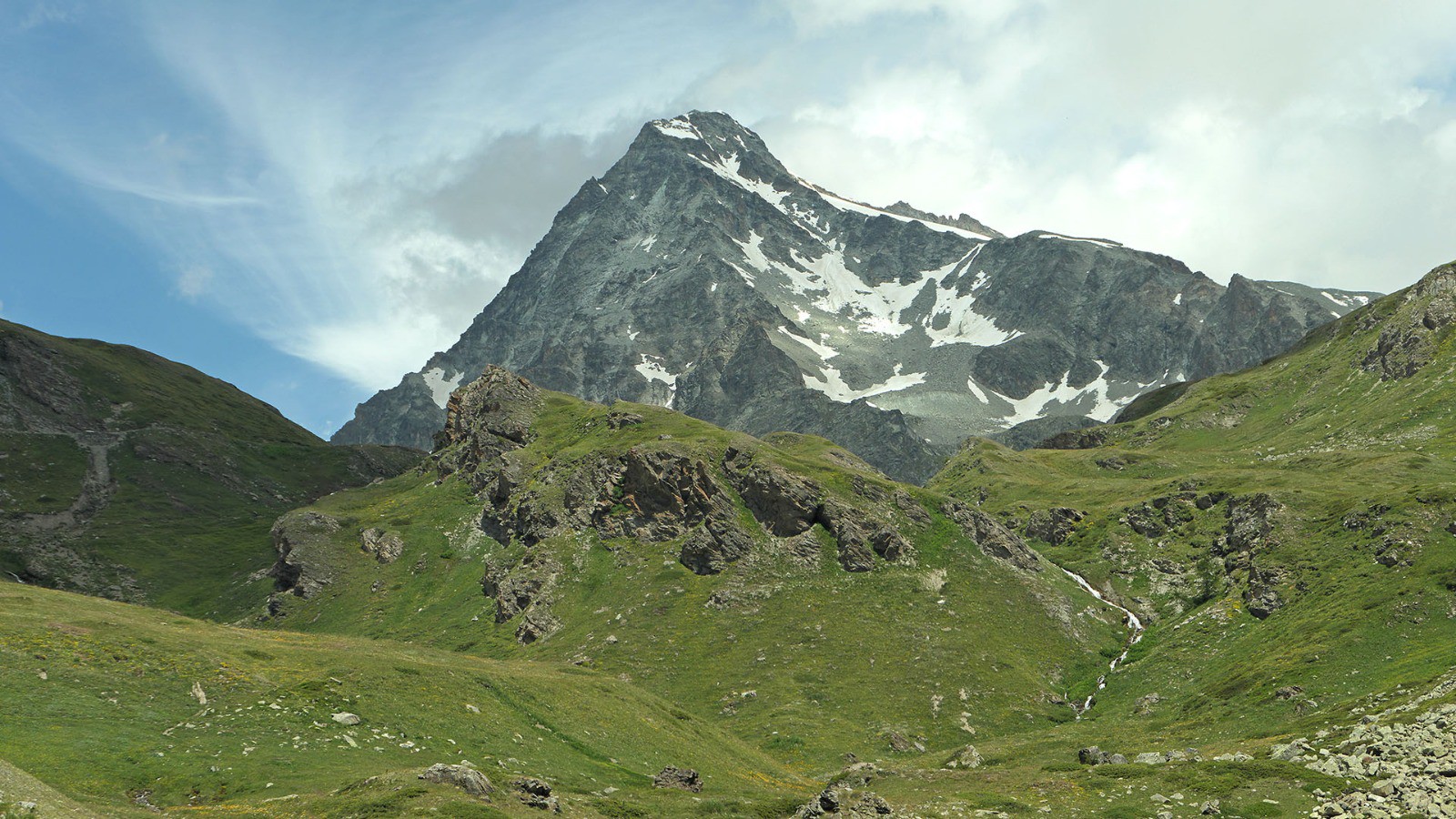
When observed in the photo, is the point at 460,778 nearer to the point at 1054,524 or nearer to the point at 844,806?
the point at 844,806

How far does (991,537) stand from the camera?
13450 cm

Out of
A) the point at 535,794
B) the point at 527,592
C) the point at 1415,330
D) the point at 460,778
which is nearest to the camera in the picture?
the point at 460,778

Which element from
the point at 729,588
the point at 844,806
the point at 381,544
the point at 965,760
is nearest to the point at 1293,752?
the point at 965,760

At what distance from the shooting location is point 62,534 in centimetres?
18825

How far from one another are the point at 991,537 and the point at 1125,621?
20263 mm

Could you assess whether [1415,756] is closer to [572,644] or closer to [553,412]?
[572,644]

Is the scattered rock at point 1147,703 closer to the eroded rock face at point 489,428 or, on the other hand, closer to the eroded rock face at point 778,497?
the eroded rock face at point 778,497

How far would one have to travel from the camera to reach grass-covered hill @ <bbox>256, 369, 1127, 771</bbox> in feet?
328

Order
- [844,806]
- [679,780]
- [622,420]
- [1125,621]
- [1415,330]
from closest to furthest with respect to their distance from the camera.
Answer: [844,806], [679,780], [1125,621], [622,420], [1415,330]

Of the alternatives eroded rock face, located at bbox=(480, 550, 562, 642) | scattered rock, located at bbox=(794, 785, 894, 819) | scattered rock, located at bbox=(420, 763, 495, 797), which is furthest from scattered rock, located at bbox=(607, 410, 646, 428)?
scattered rock, located at bbox=(420, 763, 495, 797)

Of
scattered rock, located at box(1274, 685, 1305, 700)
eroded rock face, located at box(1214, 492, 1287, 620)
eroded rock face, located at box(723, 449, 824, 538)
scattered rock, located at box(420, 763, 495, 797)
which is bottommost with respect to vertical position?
scattered rock, located at box(1274, 685, 1305, 700)

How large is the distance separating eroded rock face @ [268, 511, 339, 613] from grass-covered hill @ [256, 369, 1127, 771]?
43 cm

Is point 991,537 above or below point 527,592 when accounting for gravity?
above

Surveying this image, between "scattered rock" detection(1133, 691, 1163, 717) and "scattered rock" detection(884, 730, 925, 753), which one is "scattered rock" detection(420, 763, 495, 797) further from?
"scattered rock" detection(1133, 691, 1163, 717)
